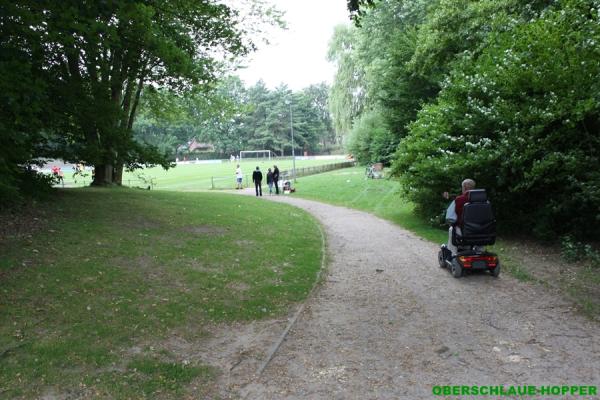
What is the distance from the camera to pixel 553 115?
30.4 feet

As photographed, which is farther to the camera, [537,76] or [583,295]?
[537,76]

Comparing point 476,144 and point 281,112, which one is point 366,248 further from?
point 281,112

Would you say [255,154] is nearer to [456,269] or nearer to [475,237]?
[456,269]

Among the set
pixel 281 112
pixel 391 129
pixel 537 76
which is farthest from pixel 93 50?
pixel 281 112

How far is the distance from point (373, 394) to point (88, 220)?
338 inches

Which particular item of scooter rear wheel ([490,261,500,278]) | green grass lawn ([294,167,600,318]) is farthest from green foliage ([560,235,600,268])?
scooter rear wheel ([490,261,500,278])

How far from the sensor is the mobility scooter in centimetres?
759

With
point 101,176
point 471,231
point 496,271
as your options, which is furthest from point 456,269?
point 101,176

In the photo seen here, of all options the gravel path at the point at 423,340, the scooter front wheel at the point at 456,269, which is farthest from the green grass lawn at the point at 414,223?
the scooter front wheel at the point at 456,269

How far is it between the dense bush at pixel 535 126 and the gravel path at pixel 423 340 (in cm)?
323

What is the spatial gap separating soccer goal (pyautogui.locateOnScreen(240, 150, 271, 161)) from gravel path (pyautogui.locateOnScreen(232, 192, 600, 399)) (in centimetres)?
9409

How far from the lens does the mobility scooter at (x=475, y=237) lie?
7594mm

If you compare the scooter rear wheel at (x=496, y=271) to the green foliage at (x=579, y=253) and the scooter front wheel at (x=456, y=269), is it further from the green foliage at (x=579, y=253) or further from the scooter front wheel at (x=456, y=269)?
the green foliage at (x=579, y=253)

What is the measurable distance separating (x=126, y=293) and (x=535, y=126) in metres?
8.75
